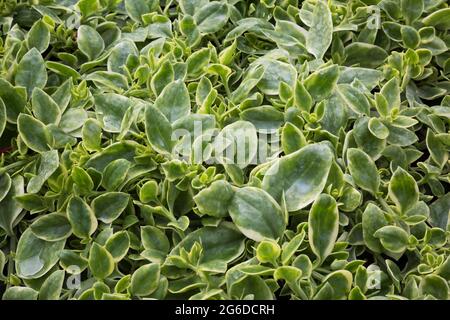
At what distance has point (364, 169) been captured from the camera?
3.00 feet

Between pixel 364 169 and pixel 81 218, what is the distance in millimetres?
411

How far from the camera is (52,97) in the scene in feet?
3.41

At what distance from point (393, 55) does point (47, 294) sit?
2.27 feet

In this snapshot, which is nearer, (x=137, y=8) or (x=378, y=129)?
(x=378, y=129)

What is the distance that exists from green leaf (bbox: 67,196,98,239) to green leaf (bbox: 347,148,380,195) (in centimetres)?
38

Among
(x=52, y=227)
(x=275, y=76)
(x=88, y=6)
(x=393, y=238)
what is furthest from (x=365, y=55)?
(x=52, y=227)

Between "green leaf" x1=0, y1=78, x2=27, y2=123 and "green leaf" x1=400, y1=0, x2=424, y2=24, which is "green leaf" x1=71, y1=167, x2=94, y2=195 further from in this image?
A: "green leaf" x1=400, y1=0, x2=424, y2=24

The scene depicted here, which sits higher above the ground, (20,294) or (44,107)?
(44,107)

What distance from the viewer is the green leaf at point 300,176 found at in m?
0.86

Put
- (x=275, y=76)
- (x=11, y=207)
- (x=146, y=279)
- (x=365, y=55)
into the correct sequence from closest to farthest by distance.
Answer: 1. (x=146, y=279)
2. (x=11, y=207)
3. (x=275, y=76)
4. (x=365, y=55)

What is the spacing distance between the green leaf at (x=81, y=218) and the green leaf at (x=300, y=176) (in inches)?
9.7

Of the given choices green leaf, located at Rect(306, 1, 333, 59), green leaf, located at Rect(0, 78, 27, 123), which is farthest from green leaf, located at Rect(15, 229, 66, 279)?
green leaf, located at Rect(306, 1, 333, 59)

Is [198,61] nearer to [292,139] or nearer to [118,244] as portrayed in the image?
[292,139]
